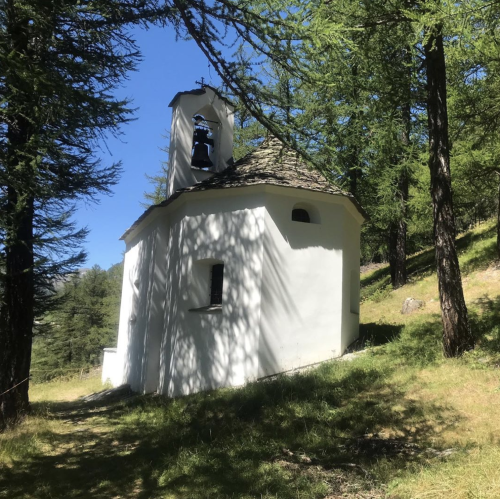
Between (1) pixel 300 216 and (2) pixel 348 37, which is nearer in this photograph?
(2) pixel 348 37

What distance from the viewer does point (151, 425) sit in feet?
25.2

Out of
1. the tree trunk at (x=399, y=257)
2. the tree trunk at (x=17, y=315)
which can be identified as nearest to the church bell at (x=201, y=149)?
the tree trunk at (x=17, y=315)

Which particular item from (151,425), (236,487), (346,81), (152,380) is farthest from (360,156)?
(236,487)

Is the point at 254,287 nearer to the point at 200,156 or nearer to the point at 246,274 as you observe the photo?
the point at 246,274

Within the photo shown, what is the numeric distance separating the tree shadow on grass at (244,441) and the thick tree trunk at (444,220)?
1.40 metres

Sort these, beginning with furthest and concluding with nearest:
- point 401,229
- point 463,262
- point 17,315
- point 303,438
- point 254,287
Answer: point 401,229 → point 463,262 → point 254,287 → point 17,315 → point 303,438

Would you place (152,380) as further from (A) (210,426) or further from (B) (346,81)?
(B) (346,81)

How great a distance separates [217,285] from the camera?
10078 mm

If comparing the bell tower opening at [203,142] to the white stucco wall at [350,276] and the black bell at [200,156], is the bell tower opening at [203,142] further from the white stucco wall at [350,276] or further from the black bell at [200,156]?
the white stucco wall at [350,276]

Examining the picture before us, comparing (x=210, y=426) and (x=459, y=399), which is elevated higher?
(x=459, y=399)

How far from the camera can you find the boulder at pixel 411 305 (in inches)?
520

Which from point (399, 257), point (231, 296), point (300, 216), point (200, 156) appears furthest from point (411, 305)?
point (200, 156)

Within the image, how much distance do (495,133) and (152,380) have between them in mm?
10841

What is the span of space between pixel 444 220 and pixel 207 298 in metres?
5.37
